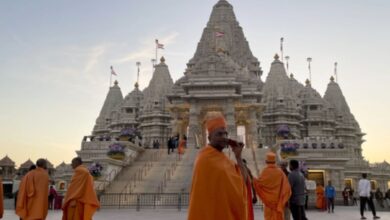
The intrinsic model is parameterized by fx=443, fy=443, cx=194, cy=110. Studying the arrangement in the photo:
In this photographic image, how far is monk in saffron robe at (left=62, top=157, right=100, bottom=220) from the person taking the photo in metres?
9.81

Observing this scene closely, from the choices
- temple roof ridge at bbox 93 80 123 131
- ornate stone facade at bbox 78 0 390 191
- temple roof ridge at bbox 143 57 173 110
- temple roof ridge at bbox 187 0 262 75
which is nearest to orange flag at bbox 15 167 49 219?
ornate stone facade at bbox 78 0 390 191

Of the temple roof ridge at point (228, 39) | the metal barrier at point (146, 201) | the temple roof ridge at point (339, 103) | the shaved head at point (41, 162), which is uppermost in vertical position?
the temple roof ridge at point (228, 39)

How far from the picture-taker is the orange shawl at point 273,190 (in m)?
9.45

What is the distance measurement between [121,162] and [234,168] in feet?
82.2

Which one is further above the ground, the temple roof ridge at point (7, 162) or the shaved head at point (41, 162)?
the temple roof ridge at point (7, 162)

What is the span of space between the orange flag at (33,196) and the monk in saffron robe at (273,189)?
510 cm

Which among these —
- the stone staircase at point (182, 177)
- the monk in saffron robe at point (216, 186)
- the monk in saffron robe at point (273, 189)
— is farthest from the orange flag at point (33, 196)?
the stone staircase at point (182, 177)

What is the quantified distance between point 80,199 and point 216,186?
18.3 ft

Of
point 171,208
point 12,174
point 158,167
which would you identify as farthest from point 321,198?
point 12,174

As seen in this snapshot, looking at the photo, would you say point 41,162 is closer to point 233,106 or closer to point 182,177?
point 182,177

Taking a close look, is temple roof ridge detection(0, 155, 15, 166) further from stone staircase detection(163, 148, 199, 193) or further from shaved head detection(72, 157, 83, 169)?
shaved head detection(72, 157, 83, 169)

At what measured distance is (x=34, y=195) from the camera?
1062cm

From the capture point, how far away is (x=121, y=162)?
97.8 feet

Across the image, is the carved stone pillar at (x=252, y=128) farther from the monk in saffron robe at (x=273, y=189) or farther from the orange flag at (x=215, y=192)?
the orange flag at (x=215, y=192)
